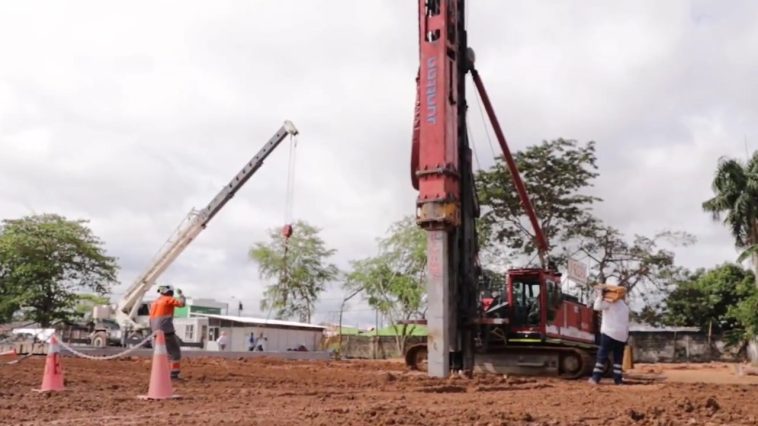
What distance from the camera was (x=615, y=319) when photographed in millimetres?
12453

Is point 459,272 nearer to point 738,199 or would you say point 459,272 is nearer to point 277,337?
point 738,199

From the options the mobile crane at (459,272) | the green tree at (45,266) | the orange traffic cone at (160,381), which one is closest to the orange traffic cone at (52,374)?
the orange traffic cone at (160,381)

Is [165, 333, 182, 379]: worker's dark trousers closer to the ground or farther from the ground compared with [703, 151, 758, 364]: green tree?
closer to the ground

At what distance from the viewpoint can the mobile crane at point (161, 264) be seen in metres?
31.8

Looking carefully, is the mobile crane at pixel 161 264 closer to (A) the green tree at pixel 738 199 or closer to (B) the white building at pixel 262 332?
(B) the white building at pixel 262 332

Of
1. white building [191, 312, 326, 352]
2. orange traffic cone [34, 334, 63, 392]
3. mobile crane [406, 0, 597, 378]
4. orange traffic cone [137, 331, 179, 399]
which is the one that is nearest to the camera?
orange traffic cone [137, 331, 179, 399]

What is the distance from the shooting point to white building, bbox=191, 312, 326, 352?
43.4 m

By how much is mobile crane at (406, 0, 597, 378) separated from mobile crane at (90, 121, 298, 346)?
15559 millimetres

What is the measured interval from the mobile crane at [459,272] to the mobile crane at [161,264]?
1556 centimetres

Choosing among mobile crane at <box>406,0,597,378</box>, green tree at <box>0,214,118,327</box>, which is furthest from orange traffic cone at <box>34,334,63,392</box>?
green tree at <box>0,214,118,327</box>

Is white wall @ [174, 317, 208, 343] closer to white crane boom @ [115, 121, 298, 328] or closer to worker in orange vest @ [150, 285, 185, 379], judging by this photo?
white crane boom @ [115, 121, 298, 328]

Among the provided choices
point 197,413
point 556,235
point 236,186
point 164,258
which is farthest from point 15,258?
point 197,413

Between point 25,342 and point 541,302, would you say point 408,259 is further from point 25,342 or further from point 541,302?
point 541,302

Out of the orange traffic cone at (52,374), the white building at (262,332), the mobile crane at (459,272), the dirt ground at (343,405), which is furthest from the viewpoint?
the white building at (262,332)
